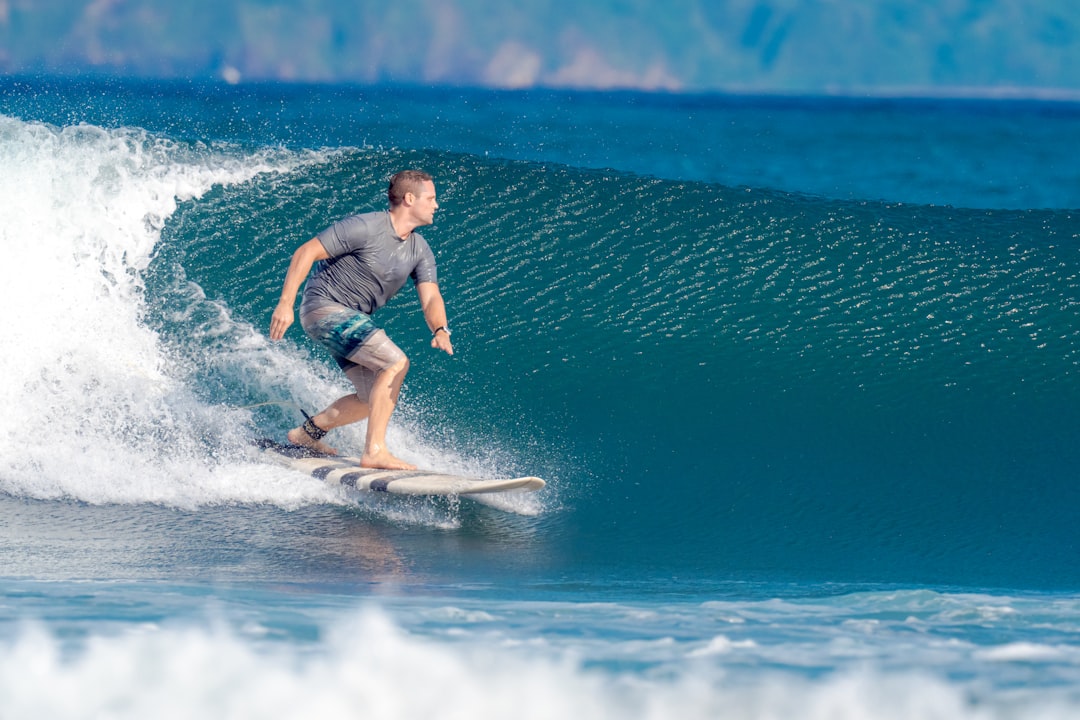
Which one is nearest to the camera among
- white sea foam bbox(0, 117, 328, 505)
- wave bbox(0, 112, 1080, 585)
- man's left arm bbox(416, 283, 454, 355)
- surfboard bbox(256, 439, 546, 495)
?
surfboard bbox(256, 439, 546, 495)

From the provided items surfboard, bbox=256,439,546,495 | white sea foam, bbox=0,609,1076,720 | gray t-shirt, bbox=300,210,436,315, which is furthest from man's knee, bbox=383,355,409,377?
white sea foam, bbox=0,609,1076,720

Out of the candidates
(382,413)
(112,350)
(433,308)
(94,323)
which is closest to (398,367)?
(382,413)

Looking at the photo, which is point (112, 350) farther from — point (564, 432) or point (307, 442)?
point (564, 432)

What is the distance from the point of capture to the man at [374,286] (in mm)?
5492

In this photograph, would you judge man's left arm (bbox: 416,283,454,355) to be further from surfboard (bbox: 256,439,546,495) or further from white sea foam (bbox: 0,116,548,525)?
white sea foam (bbox: 0,116,548,525)

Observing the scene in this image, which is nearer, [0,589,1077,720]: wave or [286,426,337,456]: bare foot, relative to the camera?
[0,589,1077,720]: wave

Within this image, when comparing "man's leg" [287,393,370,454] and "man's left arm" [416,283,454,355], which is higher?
"man's left arm" [416,283,454,355]

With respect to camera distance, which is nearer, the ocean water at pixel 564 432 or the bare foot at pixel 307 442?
the ocean water at pixel 564 432

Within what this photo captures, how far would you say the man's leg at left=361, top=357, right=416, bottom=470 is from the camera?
5555 millimetres

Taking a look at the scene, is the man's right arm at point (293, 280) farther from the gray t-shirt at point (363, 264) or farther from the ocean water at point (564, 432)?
the ocean water at point (564, 432)

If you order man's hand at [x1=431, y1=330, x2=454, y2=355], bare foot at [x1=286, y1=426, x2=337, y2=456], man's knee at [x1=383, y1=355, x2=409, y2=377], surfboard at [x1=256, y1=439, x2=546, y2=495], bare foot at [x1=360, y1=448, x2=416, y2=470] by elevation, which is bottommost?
surfboard at [x1=256, y1=439, x2=546, y2=495]

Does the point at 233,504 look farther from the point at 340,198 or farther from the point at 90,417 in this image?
the point at 340,198

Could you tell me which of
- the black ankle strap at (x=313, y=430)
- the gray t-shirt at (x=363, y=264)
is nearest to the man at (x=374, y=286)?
the gray t-shirt at (x=363, y=264)

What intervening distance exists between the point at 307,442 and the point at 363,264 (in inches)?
42.8
